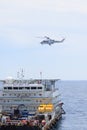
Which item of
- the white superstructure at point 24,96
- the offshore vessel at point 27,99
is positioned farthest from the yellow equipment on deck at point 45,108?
the white superstructure at point 24,96

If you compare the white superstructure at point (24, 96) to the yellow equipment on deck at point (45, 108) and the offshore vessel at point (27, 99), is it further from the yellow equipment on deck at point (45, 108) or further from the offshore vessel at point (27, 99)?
the yellow equipment on deck at point (45, 108)

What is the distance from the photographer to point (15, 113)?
310 ft

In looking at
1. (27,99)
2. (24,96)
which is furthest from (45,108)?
(24,96)

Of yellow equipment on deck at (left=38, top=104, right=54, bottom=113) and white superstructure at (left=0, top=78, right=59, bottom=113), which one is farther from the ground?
white superstructure at (left=0, top=78, right=59, bottom=113)

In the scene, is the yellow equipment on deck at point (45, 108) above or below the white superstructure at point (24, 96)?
below

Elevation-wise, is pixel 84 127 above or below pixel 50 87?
below

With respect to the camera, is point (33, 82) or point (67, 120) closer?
point (33, 82)

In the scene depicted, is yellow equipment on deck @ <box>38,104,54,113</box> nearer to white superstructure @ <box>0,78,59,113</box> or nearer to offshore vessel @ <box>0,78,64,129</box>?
offshore vessel @ <box>0,78,64,129</box>

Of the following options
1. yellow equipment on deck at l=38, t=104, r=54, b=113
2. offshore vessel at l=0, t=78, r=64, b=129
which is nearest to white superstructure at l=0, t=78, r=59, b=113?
offshore vessel at l=0, t=78, r=64, b=129

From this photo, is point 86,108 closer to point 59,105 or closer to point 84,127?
point 59,105

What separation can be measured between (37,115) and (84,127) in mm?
15043

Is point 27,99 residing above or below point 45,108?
above

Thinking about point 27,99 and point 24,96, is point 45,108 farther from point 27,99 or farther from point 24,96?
point 24,96

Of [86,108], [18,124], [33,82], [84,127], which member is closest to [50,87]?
[33,82]
